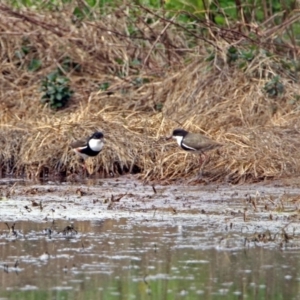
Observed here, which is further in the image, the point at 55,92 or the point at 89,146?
the point at 55,92

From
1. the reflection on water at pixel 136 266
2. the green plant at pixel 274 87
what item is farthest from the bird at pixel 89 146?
the reflection on water at pixel 136 266

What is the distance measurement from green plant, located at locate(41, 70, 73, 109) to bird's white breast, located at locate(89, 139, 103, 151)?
8.34 ft

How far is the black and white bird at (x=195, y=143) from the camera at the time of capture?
1098 cm

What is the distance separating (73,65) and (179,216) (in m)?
6.65

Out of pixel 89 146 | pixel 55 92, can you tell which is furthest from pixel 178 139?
pixel 55 92

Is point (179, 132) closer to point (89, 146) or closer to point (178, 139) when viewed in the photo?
point (178, 139)

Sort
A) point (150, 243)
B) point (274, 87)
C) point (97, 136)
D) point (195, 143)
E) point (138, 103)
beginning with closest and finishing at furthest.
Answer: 1. point (150, 243)
2. point (195, 143)
3. point (97, 136)
4. point (274, 87)
5. point (138, 103)

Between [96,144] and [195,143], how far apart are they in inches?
43.7

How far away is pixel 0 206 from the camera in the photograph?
953 centimetres

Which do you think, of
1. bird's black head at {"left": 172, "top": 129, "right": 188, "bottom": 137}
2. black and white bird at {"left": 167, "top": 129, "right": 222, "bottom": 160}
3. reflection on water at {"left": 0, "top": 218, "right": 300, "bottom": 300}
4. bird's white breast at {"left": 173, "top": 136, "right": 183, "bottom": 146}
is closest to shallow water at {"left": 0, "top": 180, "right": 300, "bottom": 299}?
reflection on water at {"left": 0, "top": 218, "right": 300, "bottom": 300}

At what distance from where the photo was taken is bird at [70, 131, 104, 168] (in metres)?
11.1

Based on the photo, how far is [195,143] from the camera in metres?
11.0

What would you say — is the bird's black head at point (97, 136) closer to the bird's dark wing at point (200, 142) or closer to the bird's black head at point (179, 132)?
the bird's black head at point (179, 132)

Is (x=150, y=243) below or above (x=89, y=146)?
below
